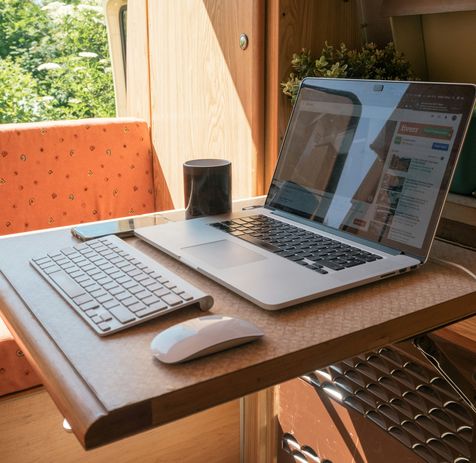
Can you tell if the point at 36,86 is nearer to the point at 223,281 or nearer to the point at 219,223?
the point at 219,223

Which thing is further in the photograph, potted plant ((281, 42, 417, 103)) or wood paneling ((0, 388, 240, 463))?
wood paneling ((0, 388, 240, 463))

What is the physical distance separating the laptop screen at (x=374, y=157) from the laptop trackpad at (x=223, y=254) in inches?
7.8

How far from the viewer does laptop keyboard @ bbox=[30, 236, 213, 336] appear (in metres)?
0.78

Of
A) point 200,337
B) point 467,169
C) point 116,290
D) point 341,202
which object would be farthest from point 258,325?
point 467,169

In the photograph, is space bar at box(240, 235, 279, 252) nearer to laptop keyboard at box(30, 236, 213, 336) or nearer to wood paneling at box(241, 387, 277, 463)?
laptop keyboard at box(30, 236, 213, 336)

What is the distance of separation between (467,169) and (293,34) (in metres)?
0.63

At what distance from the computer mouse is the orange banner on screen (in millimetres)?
469

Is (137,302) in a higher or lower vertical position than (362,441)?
higher

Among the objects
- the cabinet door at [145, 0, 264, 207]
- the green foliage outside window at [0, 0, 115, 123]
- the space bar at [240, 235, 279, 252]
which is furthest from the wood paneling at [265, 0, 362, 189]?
the green foliage outside window at [0, 0, 115, 123]

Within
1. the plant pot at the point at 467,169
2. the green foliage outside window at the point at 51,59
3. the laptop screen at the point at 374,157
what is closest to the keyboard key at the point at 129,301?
the laptop screen at the point at 374,157

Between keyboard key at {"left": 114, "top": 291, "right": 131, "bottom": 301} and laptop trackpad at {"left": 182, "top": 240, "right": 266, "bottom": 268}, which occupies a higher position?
laptop trackpad at {"left": 182, "top": 240, "right": 266, "bottom": 268}

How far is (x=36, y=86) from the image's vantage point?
347 centimetres

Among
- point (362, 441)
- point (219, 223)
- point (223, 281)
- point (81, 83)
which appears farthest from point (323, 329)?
point (81, 83)

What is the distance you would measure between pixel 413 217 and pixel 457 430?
429mm
